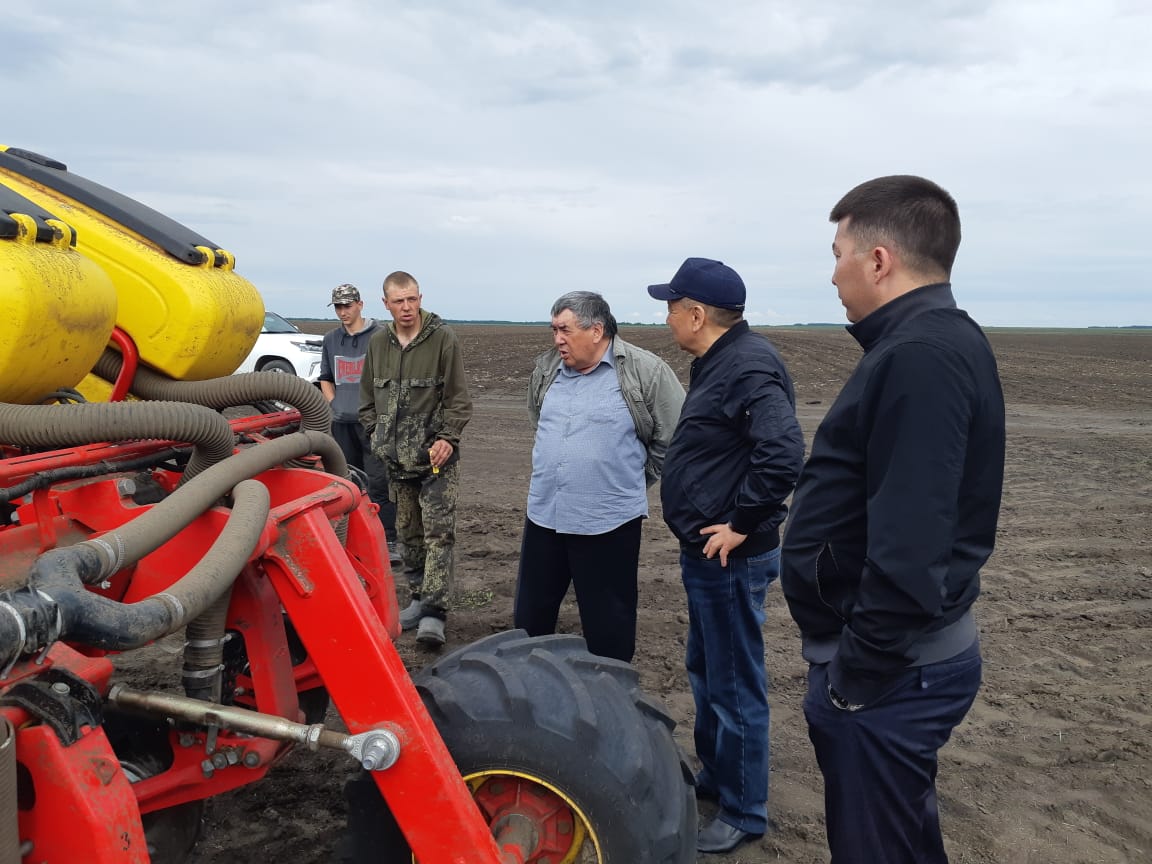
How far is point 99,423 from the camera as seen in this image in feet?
7.72

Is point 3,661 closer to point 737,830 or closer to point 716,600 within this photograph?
point 716,600

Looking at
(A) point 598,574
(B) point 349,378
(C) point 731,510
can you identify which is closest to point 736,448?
(C) point 731,510

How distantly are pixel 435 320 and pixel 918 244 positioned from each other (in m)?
3.65

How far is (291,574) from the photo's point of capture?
2287 mm

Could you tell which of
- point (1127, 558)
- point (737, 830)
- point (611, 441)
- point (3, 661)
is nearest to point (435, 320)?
point (611, 441)

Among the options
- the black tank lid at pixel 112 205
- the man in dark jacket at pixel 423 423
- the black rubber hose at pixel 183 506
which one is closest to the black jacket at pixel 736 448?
the black rubber hose at pixel 183 506

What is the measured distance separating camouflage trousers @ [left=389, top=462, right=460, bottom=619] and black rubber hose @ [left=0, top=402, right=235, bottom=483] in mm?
2749

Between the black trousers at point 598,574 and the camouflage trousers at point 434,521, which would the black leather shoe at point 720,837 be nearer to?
the black trousers at point 598,574

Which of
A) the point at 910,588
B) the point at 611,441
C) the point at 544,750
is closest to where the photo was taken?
the point at 910,588

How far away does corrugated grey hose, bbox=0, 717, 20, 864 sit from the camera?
1750 mm

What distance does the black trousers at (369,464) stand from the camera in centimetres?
630

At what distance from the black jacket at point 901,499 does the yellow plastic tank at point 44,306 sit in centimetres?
203

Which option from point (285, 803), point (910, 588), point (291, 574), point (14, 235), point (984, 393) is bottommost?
point (285, 803)

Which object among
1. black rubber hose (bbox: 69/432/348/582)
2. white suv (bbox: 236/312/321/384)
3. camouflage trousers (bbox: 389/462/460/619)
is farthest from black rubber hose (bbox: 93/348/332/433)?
Answer: white suv (bbox: 236/312/321/384)
